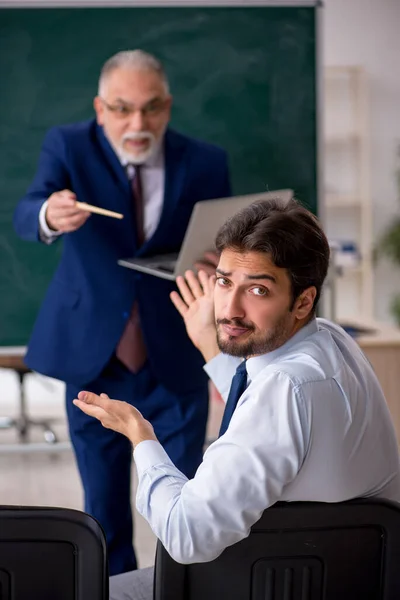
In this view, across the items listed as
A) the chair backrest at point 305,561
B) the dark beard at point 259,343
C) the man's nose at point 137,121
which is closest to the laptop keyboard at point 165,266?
the man's nose at point 137,121

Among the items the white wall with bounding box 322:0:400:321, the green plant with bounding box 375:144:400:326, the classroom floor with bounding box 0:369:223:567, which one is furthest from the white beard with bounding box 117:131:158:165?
the white wall with bounding box 322:0:400:321

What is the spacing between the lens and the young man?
123 centimetres

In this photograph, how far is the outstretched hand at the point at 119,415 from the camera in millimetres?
1407

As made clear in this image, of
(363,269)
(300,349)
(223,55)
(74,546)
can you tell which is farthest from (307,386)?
(363,269)

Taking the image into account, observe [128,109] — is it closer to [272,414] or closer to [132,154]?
[132,154]

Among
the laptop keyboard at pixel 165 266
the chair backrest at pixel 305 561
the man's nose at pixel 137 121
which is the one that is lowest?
the chair backrest at pixel 305 561

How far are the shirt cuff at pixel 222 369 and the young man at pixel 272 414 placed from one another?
0.76 feet

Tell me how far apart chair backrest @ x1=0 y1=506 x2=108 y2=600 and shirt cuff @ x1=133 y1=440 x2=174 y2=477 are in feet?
0.79

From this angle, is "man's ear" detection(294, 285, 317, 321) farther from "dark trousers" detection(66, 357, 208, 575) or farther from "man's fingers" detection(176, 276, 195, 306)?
"dark trousers" detection(66, 357, 208, 575)

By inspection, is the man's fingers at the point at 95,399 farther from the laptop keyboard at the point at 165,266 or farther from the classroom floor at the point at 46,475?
the classroom floor at the point at 46,475

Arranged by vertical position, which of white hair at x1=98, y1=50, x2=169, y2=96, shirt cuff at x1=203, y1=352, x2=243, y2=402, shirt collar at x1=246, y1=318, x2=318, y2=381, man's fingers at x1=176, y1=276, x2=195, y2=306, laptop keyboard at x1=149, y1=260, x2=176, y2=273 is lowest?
shirt cuff at x1=203, y1=352, x2=243, y2=402

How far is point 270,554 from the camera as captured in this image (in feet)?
3.90

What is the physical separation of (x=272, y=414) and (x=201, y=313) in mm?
637

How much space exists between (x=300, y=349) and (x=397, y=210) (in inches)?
219
